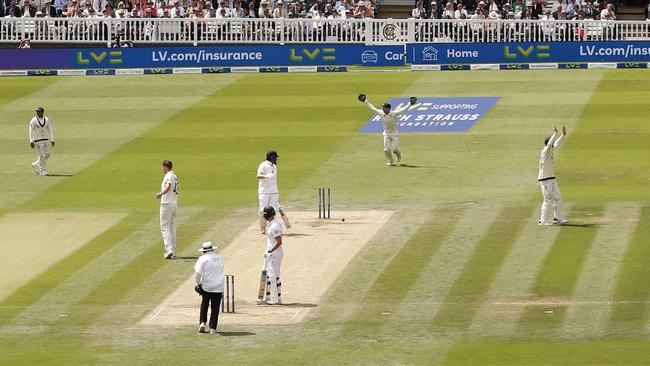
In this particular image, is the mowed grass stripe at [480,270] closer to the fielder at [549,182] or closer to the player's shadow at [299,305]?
the fielder at [549,182]

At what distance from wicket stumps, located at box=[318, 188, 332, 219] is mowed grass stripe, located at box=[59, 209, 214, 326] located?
2579 millimetres

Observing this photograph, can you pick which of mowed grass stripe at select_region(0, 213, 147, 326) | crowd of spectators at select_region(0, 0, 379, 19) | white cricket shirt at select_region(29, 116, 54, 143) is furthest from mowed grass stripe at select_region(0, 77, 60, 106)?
mowed grass stripe at select_region(0, 213, 147, 326)

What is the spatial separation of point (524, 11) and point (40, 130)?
26.5 meters

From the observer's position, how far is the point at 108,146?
47781 mm

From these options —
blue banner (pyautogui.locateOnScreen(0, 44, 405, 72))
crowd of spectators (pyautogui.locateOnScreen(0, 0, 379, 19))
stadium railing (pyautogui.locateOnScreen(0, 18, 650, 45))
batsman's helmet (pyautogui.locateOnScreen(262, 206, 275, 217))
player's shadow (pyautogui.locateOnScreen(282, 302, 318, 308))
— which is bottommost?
player's shadow (pyautogui.locateOnScreen(282, 302, 318, 308))

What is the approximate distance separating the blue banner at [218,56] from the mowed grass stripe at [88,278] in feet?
83.3

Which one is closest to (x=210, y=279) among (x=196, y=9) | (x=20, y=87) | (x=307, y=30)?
(x=20, y=87)

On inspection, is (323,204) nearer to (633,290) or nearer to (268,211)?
(268,211)

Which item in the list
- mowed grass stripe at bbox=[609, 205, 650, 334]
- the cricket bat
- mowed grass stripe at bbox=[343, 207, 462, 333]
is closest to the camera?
mowed grass stripe at bbox=[609, 205, 650, 334]

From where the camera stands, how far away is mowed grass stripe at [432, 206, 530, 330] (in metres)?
27.3

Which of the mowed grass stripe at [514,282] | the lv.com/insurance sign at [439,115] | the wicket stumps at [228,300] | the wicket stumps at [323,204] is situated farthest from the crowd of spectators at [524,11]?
the wicket stumps at [228,300]

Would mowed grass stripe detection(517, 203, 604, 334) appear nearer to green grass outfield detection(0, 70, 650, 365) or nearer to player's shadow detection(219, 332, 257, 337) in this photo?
green grass outfield detection(0, 70, 650, 365)

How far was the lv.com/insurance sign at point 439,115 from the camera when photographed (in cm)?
4953

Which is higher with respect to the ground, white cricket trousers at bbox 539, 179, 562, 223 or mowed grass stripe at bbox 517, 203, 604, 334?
white cricket trousers at bbox 539, 179, 562, 223
